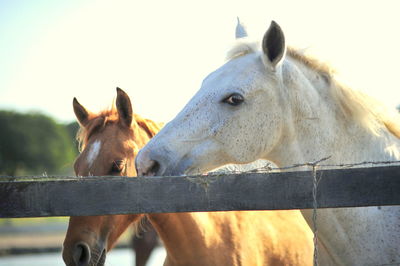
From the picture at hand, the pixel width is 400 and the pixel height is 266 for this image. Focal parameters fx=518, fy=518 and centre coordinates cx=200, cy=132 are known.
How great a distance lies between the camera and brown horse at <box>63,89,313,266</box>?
3730 millimetres

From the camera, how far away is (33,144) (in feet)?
217

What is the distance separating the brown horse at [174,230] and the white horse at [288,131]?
2.52 feet

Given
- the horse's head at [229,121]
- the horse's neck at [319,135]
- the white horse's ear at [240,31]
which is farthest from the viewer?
the white horse's ear at [240,31]

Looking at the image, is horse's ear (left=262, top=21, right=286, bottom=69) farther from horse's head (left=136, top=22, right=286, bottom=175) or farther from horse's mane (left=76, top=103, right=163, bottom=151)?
horse's mane (left=76, top=103, right=163, bottom=151)

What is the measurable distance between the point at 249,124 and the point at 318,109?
48cm

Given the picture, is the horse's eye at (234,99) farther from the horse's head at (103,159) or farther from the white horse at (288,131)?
the horse's head at (103,159)

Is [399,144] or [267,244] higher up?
[399,144]

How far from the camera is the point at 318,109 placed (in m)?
3.31

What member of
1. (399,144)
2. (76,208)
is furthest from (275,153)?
(76,208)

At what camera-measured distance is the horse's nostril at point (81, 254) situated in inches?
145

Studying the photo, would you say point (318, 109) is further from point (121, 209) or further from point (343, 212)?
point (121, 209)

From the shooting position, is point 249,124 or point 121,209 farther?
point 249,124

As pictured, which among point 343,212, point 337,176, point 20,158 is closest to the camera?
point 337,176

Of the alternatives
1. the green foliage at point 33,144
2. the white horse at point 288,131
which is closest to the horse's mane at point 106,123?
the white horse at point 288,131
